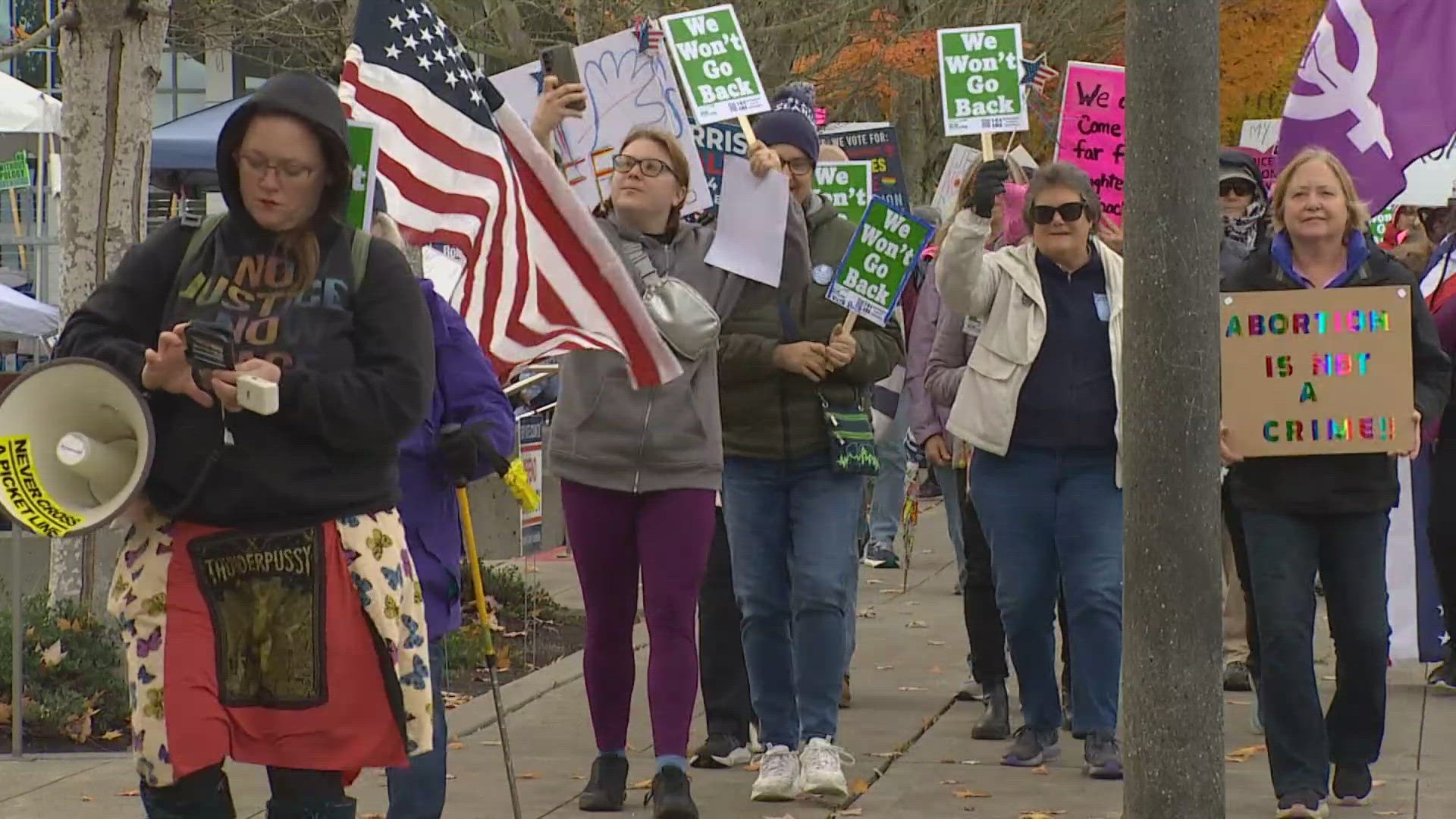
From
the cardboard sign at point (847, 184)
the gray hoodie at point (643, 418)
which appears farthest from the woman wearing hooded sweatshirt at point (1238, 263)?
the gray hoodie at point (643, 418)

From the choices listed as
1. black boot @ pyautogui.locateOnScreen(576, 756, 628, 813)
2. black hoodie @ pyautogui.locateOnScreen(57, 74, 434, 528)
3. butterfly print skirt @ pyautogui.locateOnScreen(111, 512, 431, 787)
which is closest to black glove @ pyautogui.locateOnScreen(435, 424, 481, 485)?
black hoodie @ pyautogui.locateOnScreen(57, 74, 434, 528)

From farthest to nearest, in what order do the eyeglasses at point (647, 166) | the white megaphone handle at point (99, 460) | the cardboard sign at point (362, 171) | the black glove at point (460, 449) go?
the eyeglasses at point (647, 166), the cardboard sign at point (362, 171), the black glove at point (460, 449), the white megaphone handle at point (99, 460)

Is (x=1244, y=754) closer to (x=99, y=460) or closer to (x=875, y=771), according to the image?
(x=875, y=771)

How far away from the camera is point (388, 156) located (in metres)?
6.79

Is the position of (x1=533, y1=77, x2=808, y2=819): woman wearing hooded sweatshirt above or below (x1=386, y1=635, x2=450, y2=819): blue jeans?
above

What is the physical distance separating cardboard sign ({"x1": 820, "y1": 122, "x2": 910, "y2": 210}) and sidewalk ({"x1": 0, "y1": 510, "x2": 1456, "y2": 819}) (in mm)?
2820

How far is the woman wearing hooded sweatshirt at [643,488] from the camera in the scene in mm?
6895

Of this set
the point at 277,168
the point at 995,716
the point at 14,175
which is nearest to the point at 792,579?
the point at 995,716

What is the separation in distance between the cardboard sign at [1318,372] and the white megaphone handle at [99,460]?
3484 millimetres

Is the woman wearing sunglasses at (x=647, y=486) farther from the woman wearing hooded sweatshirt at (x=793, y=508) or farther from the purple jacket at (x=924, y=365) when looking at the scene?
the purple jacket at (x=924, y=365)

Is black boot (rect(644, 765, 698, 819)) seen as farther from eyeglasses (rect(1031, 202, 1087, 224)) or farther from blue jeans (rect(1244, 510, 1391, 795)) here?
eyeglasses (rect(1031, 202, 1087, 224))

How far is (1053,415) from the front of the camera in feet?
24.6

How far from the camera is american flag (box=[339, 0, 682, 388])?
6.63 metres

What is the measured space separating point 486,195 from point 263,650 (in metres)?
2.44
